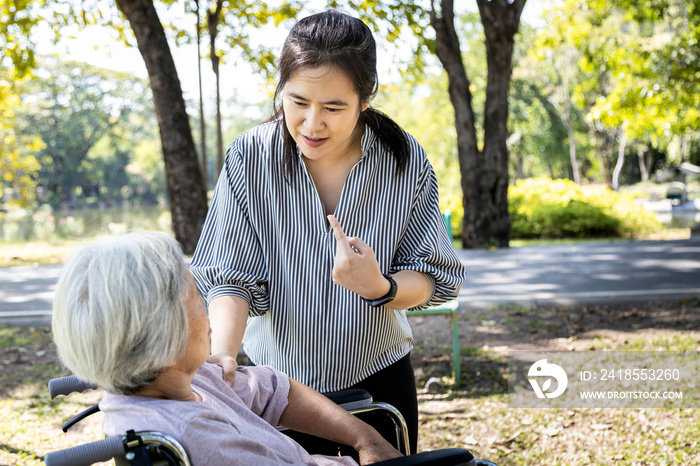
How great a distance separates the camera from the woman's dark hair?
1.67 m

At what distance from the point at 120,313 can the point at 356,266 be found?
0.54 meters

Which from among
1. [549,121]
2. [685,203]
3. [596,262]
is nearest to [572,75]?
[549,121]

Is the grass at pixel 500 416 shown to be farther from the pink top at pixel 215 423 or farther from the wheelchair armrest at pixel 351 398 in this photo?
the pink top at pixel 215 423

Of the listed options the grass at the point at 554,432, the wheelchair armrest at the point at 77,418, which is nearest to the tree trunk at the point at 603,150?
the grass at the point at 554,432

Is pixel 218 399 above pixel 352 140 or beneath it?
beneath

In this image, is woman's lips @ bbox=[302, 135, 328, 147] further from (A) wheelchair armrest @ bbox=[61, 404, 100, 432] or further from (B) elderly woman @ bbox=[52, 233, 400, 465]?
(A) wheelchair armrest @ bbox=[61, 404, 100, 432]

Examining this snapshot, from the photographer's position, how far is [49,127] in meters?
51.4

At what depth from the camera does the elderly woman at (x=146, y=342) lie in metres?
1.29

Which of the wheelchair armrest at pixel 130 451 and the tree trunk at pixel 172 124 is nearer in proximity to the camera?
the wheelchair armrest at pixel 130 451

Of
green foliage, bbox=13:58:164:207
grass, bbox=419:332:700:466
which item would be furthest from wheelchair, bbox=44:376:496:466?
green foliage, bbox=13:58:164:207

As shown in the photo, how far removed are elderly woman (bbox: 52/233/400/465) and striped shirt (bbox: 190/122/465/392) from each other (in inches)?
15.7

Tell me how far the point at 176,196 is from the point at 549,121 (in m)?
29.0

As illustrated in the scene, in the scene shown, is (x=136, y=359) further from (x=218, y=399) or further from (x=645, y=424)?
(x=645, y=424)

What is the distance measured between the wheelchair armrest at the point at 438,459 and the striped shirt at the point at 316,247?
1.47 ft
